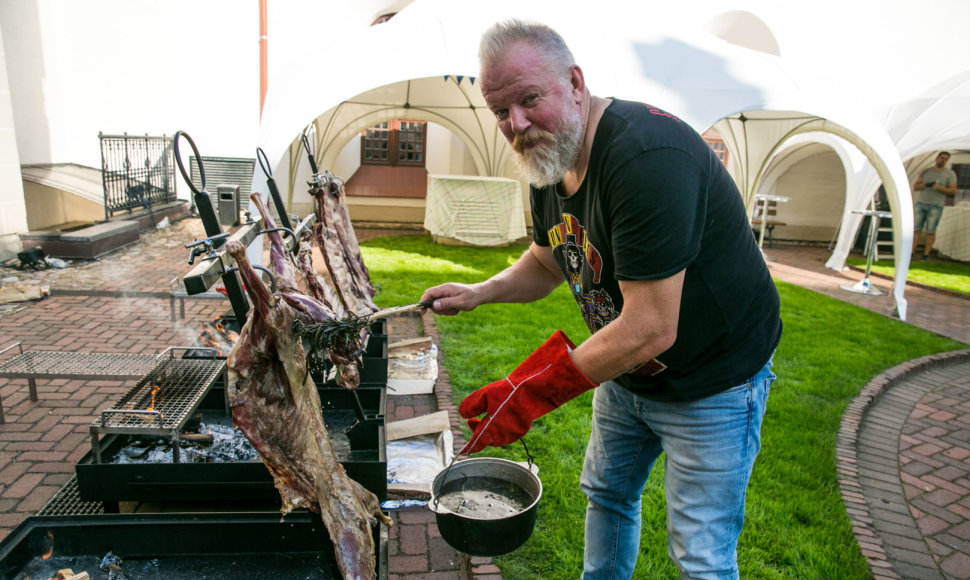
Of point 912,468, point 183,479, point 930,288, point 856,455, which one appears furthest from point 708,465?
point 930,288

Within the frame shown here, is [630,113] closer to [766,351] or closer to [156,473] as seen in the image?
[766,351]

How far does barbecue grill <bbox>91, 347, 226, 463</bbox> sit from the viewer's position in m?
3.00

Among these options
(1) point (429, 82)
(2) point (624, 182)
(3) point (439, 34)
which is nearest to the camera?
(2) point (624, 182)

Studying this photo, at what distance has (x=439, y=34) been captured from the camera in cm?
823

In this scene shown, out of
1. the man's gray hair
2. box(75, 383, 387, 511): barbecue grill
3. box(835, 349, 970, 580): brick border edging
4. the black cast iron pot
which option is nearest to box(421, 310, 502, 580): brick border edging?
the black cast iron pot

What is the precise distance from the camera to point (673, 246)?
1.78m

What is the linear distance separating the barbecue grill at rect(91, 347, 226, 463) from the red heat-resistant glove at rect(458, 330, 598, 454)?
5.90 feet

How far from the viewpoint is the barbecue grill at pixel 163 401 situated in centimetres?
300

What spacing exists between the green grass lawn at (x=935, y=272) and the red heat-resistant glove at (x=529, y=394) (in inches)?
493

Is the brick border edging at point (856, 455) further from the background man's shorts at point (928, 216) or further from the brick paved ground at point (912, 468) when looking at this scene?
the background man's shorts at point (928, 216)

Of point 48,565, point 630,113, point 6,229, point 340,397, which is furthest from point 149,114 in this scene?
point 630,113

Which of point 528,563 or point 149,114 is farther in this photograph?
point 149,114

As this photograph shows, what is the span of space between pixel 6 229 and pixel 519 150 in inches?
416

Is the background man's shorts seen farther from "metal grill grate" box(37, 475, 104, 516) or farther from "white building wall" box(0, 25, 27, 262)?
"white building wall" box(0, 25, 27, 262)
